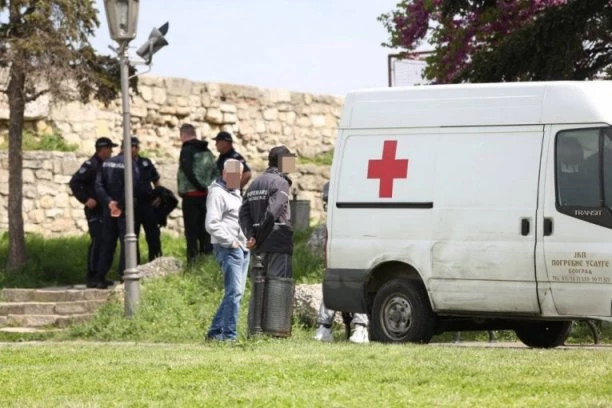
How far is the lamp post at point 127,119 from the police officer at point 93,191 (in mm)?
2677

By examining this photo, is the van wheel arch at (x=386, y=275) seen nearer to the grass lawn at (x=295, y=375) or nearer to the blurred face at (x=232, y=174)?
the grass lawn at (x=295, y=375)

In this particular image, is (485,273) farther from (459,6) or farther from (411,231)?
(459,6)

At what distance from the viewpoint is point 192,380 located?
1238 centimetres

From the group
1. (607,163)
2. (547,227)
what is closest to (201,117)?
(547,227)

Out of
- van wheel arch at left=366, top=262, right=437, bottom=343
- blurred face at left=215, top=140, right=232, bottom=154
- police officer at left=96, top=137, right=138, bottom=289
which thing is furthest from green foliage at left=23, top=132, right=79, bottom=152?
van wheel arch at left=366, top=262, right=437, bottom=343

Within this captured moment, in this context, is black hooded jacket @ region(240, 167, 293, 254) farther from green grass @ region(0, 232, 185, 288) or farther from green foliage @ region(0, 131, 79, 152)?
green foliage @ region(0, 131, 79, 152)

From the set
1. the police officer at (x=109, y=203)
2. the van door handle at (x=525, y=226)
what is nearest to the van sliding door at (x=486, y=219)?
the van door handle at (x=525, y=226)

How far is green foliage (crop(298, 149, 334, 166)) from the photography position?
32594mm

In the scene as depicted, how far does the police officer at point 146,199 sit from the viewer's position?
2297cm

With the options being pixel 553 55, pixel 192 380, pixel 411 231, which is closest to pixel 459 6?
pixel 553 55

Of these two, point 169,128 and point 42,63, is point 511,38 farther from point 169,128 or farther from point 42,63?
point 169,128

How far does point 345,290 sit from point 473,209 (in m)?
1.61

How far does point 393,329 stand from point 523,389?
4.68 metres

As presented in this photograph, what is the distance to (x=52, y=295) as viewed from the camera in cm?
2156
